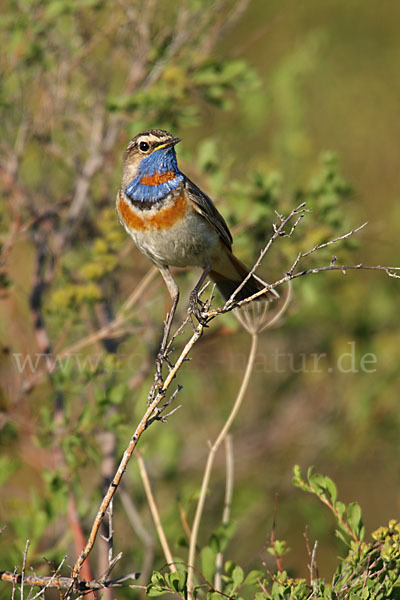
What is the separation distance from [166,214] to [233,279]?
2.13ft

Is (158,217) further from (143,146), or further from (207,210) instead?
(143,146)

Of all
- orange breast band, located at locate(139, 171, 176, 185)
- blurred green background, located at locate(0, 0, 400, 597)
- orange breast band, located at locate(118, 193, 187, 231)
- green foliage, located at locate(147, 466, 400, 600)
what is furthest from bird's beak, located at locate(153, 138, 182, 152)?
green foliage, located at locate(147, 466, 400, 600)

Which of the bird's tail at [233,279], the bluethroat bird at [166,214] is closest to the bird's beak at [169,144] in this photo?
the bluethroat bird at [166,214]

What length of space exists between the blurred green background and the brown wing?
0.47 metres

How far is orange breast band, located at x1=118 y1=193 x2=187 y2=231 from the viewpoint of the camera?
3594 mm

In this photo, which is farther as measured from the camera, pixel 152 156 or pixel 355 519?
pixel 152 156

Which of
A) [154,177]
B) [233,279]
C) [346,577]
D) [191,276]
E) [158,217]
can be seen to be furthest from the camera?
[191,276]

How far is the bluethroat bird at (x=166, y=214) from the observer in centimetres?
361

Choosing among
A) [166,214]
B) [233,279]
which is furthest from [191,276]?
[166,214]

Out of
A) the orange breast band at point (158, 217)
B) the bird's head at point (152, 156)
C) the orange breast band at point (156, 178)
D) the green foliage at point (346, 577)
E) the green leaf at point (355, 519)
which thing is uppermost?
the bird's head at point (152, 156)

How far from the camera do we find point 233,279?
4105 millimetres

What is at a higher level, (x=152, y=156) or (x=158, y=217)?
(x=152, y=156)

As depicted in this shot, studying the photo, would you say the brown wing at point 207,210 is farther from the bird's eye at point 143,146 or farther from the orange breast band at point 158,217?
the bird's eye at point 143,146

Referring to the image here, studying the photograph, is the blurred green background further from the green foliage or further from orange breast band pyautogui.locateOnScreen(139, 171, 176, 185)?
orange breast band pyautogui.locateOnScreen(139, 171, 176, 185)
